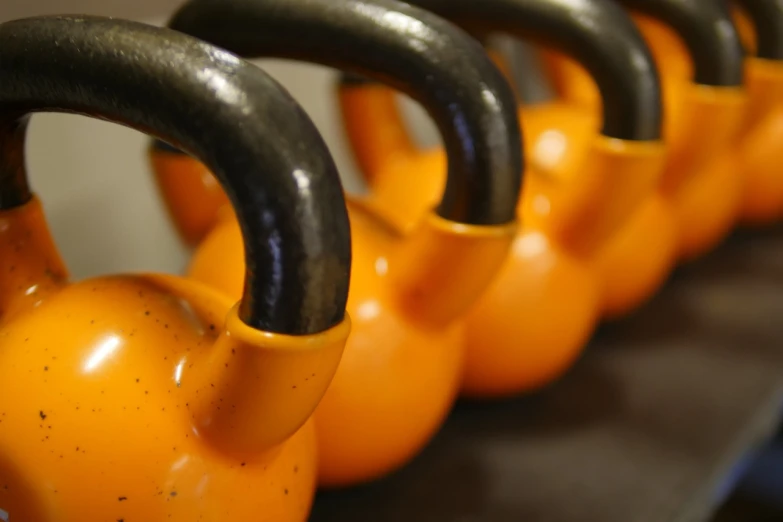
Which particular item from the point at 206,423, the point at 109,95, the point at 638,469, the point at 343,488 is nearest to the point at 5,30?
the point at 109,95

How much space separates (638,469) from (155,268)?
1.29 feet

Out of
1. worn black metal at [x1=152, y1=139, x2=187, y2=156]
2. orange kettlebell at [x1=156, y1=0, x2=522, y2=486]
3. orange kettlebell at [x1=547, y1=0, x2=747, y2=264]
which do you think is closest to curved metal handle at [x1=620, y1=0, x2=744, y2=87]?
orange kettlebell at [x1=547, y1=0, x2=747, y2=264]

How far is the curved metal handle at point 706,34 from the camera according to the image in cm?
50

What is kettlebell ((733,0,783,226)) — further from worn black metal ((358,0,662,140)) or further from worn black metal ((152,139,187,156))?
worn black metal ((152,139,187,156))

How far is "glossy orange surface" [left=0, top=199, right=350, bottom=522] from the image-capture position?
0.29 metres

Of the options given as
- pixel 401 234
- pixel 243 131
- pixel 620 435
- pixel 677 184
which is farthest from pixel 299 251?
pixel 677 184

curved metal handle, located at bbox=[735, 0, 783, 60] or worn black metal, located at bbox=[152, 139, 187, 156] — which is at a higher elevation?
curved metal handle, located at bbox=[735, 0, 783, 60]

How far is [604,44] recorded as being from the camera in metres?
0.42

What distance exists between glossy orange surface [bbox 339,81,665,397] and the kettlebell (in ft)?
0.58

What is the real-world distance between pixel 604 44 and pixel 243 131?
232 millimetres

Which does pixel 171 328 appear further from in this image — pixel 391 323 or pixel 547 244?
pixel 547 244

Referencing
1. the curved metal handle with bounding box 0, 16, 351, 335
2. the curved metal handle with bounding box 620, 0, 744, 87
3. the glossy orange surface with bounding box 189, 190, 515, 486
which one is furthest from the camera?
the curved metal handle with bounding box 620, 0, 744, 87

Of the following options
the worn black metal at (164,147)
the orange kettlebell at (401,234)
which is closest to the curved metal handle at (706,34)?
the orange kettlebell at (401,234)

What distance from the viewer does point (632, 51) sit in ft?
1.39
